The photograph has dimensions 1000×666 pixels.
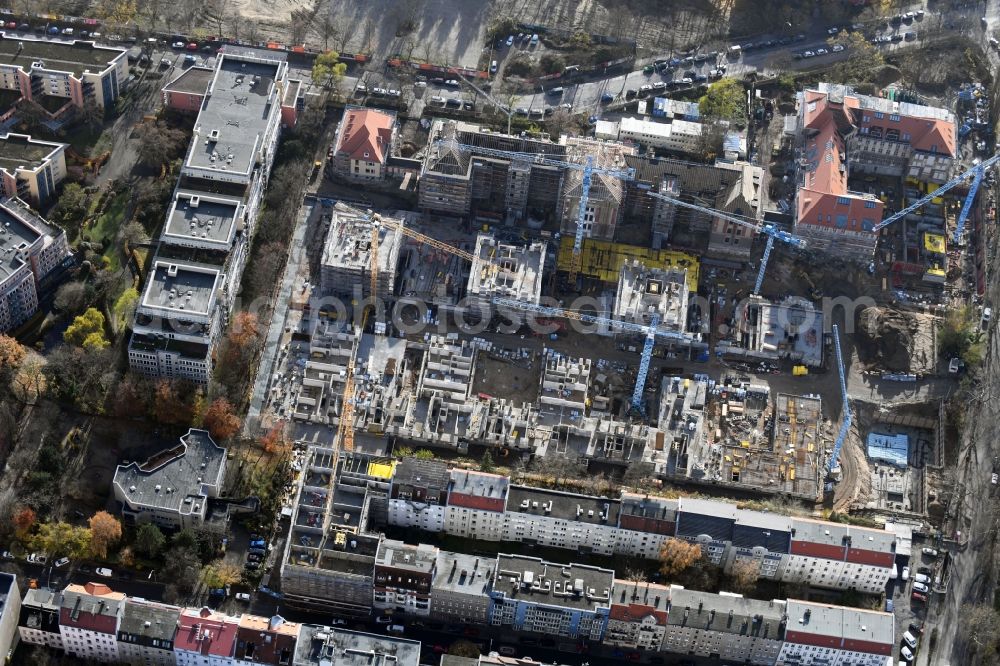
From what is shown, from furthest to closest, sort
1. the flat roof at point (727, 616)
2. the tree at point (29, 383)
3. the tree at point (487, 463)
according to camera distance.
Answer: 1. the tree at point (487, 463)
2. the tree at point (29, 383)
3. the flat roof at point (727, 616)

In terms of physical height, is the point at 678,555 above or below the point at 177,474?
above

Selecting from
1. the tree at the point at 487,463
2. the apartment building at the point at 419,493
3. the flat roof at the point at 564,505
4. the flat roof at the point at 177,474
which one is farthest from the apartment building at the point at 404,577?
the flat roof at the point at 177,474

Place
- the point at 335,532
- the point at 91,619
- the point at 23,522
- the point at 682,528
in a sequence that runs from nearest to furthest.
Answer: the point at 91,619, the point at 23,522, the point at 335,532, the point at 682,528

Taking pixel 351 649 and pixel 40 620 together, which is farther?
pixel 40 620

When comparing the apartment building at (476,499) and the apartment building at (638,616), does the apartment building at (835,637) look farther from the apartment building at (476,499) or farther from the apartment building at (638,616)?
the apartment building at (476,499)

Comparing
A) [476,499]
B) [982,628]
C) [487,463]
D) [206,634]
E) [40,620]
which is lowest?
[40,620]

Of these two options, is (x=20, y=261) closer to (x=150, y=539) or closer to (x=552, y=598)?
(x=150, y=539)

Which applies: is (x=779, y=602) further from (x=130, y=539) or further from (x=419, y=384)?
(x=130, y=539)

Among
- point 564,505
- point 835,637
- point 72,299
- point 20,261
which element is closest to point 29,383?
point 72,299
